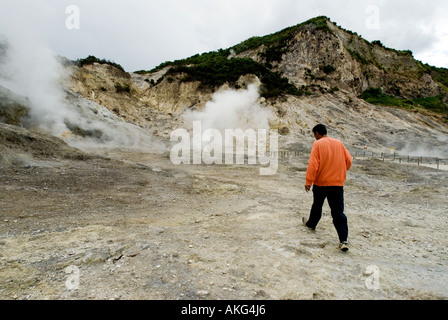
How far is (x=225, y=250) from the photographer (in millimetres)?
3359

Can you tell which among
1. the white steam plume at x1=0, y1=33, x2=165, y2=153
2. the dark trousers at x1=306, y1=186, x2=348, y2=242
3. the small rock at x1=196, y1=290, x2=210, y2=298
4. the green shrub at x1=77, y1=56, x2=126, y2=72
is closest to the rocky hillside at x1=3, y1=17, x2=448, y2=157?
the green shrub at x1=77, y1=56, x2=126, y2=72

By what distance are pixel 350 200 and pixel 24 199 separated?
8059 millimetres

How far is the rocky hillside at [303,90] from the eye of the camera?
28125mm

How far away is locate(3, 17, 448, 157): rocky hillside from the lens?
28.1 m

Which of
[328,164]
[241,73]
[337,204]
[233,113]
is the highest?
[241,73]

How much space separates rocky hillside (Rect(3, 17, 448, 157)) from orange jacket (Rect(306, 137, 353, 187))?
21.0 metres

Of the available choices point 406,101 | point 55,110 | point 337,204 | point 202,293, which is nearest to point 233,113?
point 55,110

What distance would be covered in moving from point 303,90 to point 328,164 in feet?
108

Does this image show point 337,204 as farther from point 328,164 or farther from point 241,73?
point 241,73

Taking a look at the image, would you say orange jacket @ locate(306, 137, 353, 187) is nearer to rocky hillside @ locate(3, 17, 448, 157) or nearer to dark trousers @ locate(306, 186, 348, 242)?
dark trousers @ locate(306, 186, 348, 242)

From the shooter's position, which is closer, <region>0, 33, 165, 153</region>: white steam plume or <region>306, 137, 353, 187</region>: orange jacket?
<region>306, 137, 353, 187</region>: orange jacket

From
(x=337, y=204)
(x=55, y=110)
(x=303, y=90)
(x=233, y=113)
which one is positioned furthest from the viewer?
(x=303, y=90)

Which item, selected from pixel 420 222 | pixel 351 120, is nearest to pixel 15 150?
pixel 420 222

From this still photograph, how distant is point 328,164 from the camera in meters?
3.69
